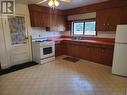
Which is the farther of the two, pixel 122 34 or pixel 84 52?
pixel 84 52

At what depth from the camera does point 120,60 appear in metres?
3.06

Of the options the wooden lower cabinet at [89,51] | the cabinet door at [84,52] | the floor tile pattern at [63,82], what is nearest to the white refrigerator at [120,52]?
the floor tile pattern at [63,82]

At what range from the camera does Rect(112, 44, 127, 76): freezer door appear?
297cm

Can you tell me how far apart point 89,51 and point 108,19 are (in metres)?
1.47

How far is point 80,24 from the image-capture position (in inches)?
210

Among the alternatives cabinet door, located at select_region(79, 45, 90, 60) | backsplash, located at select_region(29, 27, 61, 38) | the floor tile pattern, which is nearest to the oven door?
the floor tile pattern

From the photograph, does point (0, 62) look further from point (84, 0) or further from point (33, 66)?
point (84, 0)

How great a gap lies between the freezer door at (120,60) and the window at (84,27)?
1.93m

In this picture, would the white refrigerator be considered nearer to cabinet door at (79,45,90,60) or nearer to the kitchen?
the kitchen

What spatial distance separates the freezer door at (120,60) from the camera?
2969 mm

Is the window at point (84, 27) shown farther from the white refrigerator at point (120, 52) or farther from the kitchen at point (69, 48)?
the white refrigerator at point (120, 52)

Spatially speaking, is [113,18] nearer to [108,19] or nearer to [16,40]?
[108,19]

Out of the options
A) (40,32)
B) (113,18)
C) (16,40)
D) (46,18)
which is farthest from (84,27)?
(16,40)

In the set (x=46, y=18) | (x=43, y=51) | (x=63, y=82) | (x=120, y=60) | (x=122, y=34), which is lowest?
(x=63, y=82)
